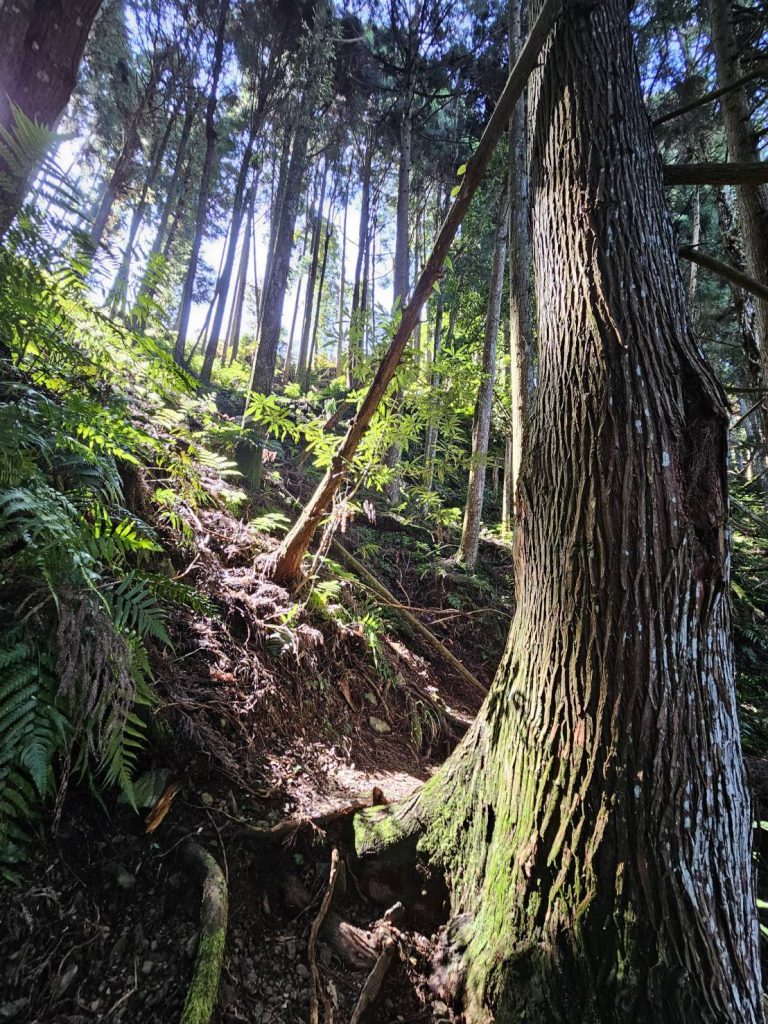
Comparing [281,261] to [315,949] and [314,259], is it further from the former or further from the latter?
[314,259]

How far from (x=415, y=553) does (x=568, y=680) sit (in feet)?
18.8

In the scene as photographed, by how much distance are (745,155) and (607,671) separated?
553cm

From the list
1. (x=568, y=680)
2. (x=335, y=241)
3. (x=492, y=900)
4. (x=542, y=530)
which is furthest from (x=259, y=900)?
(x=335, y=241)

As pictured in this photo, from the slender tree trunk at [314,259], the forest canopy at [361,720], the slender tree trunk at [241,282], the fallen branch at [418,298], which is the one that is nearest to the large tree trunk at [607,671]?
the forest canopy at [361,720]

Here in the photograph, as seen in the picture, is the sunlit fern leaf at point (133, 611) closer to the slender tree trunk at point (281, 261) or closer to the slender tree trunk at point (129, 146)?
the slender tree trunk at point (281, 261)

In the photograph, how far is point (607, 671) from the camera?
1.47 m

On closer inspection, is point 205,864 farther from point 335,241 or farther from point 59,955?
point 335,241

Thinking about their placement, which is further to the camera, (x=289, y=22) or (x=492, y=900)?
(x=289, y=22)

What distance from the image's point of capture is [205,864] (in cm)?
165

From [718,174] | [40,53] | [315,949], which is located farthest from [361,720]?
[40,53]

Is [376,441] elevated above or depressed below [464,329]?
below

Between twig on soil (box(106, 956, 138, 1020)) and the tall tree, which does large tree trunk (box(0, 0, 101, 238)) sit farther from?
the tall tree

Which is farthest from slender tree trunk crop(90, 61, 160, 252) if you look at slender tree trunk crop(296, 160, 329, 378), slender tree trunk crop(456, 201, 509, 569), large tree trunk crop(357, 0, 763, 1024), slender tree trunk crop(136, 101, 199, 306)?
large tree trunk crop(357, 0, 763, 1024)

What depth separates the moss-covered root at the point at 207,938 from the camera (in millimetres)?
1270
